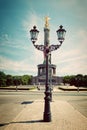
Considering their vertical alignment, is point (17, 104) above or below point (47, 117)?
above

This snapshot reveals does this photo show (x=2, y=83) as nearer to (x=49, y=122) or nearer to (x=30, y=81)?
(x=49, y=122)

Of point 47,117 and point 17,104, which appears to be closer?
point 47,117

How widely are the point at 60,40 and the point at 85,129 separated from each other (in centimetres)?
568

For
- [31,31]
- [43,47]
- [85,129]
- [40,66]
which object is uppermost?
[40,66]

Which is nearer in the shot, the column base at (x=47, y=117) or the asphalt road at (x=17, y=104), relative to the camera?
the column base at (x=47, y=117)

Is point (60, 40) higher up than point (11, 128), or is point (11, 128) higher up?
point (60, 40)

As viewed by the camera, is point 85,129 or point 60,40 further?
point 60,40

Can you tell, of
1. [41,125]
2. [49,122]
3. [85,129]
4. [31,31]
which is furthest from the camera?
[31,31]

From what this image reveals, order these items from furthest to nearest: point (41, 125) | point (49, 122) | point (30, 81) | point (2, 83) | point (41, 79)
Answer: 1. point (30, 81)
2. point (41, 79)
3. point (2, 83)
4. point (49, 122)
5. point (41, 125)

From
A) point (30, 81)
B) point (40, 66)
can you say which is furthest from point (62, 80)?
point (40, 66)

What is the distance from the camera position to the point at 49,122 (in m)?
13.1

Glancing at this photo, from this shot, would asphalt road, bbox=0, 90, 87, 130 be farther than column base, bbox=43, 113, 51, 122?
Yes

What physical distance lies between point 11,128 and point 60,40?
6.19m

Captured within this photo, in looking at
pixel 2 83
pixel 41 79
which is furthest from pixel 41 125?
pixel 41 79
